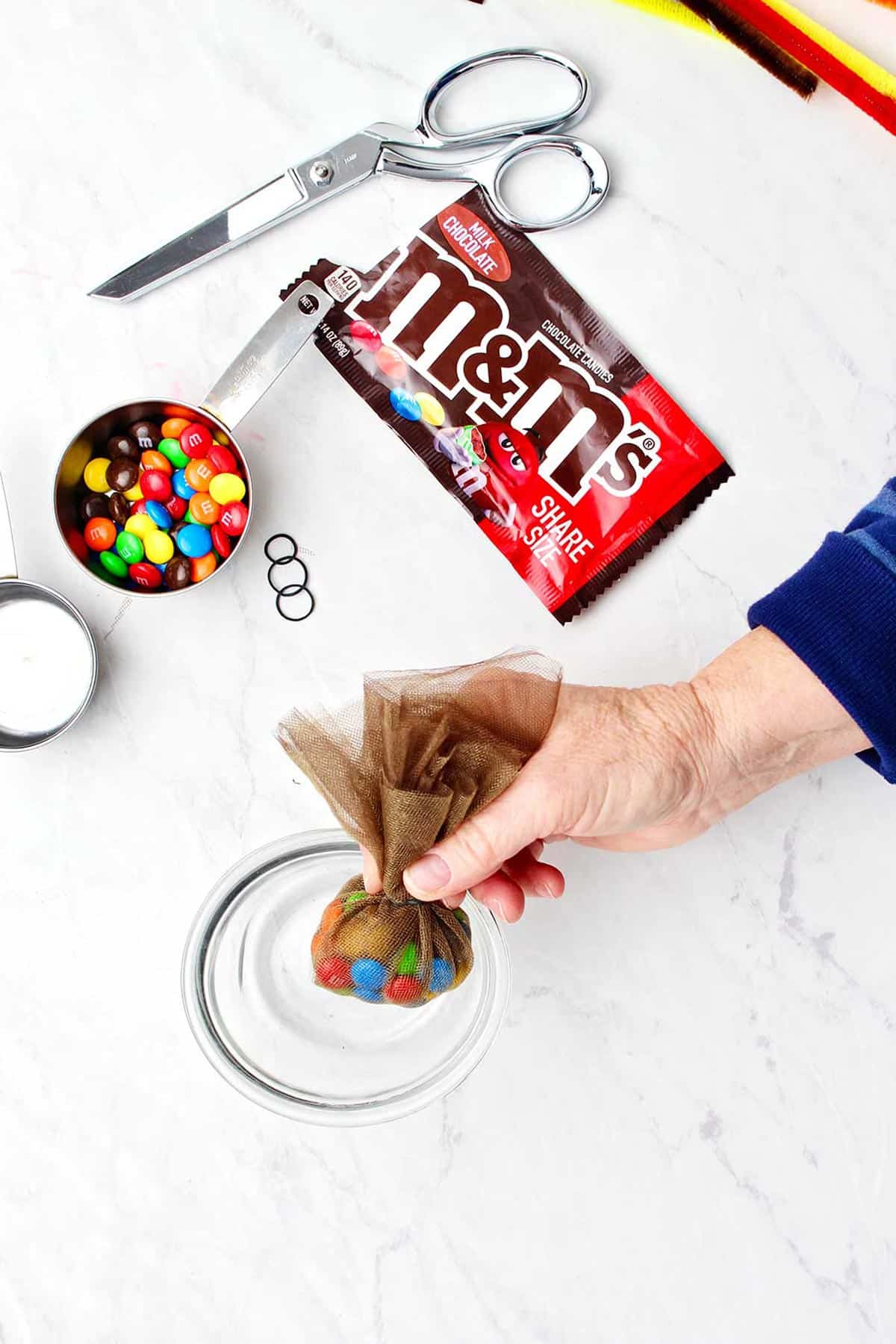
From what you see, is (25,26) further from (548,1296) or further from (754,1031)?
(548,1296)

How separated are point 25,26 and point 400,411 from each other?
0.45m

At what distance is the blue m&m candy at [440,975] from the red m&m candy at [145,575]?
375mm

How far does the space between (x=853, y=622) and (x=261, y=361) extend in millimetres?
498

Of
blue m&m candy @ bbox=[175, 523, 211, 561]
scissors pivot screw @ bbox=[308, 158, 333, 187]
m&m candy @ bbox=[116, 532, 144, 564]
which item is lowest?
m&m candy @ bbox=[116, 532, 144, 564]

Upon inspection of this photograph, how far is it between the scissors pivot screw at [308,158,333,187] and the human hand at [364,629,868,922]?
0.47 m

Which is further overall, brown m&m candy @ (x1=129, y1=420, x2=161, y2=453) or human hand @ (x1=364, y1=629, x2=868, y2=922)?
brown m&m candy @ (x1=129, y1=420, x2=161, y2=453)

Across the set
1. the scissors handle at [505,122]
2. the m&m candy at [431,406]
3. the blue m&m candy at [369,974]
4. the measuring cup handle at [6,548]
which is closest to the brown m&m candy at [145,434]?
the measuring cup handle at [6,548]

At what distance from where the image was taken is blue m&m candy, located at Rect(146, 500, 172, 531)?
831 millimetres

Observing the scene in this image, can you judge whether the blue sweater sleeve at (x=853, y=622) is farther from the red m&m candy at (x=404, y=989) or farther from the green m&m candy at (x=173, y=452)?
the green m&m candy at (x=173, y=452)

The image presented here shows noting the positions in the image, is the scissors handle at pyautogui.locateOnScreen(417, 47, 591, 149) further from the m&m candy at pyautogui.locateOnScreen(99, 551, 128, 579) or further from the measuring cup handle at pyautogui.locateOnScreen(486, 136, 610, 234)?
the m&m candy at pyautogui.locateOnScreen(99, 551, 128, 579)

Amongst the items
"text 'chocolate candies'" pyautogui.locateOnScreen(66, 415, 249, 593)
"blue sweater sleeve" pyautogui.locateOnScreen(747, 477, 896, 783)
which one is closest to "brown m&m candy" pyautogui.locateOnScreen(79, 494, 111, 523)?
"text 'chocolate candies'" pyautogui.locateOnScreen(66, 415, 249, 593)

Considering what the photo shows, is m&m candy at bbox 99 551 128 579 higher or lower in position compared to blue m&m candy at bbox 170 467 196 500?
lower

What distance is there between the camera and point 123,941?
892 mm

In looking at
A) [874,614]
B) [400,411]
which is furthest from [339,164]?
[874,614]
